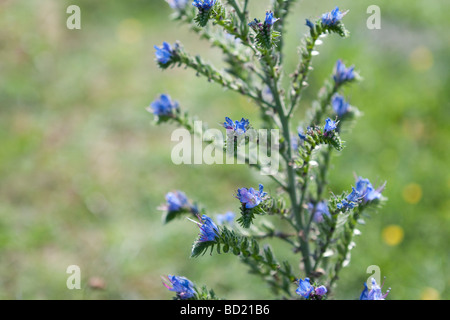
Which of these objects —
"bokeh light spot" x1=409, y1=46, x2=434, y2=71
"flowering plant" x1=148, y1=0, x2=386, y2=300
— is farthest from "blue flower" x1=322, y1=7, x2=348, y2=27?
"bokeh light spot" x1=409, y1=46, x2=434, y2=71

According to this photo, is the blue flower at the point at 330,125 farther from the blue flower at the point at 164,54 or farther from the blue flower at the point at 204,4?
the blue flower at the point at 164,54

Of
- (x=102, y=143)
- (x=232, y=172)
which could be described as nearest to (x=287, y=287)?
(x=232, y=172)

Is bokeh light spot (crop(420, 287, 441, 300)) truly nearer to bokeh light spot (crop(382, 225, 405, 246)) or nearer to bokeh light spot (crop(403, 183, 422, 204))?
bokeh light spot (crop(382, 225, 405, 246))

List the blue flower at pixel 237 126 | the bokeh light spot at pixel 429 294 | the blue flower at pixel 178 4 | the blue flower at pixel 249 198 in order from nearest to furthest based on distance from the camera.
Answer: the blue flower at pixel 249 198
the blue flower at pixel 237 126
the blue flower at pixel 178 4
the bokeh light spot at pixel 429 294

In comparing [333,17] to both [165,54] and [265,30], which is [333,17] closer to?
[265,30]

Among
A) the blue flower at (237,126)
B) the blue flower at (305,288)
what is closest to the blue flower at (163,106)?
the blue flower at (237,126)

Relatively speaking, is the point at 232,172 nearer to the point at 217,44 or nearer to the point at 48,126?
the point at 48,126

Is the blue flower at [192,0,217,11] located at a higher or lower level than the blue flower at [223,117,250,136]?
higher

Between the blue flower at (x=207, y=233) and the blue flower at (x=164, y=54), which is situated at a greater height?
the blue flower at (x=164, y=54)

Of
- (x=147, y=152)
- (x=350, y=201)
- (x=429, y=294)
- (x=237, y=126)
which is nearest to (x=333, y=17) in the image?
(x=237, y=126)
